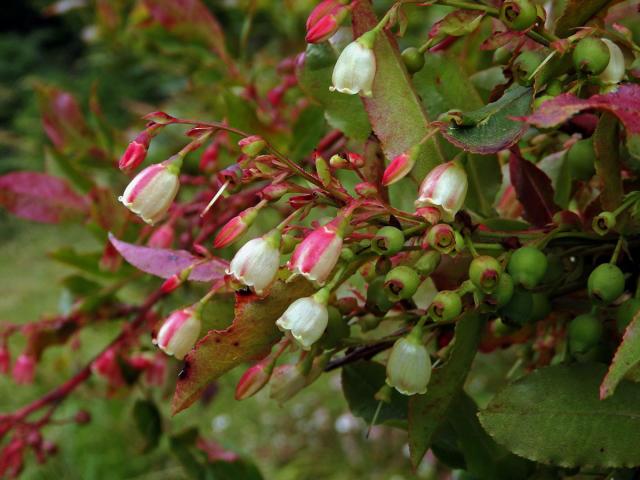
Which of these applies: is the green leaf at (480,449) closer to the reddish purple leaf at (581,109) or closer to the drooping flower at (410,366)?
the drooping flower at (410,366)

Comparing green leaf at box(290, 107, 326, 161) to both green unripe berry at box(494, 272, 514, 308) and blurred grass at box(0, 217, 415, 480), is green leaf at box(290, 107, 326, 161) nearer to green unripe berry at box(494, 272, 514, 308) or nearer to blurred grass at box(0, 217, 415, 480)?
green unripe berry at box(494, 272, 514, 308)

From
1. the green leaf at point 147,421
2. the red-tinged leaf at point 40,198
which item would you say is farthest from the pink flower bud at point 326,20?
the green leaf at point 147,421

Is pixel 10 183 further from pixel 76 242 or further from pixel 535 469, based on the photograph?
pixel 76 242

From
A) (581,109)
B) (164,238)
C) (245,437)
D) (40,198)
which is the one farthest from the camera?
(245,437)

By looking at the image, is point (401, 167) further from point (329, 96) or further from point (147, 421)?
point (147, 421)

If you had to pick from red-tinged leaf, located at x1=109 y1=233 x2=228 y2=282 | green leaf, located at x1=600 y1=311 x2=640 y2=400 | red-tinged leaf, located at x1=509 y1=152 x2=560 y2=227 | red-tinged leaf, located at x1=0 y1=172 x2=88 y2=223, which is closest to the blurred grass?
red-tinged leaf, located at x1=0 y1=172 x2=88 y2=223

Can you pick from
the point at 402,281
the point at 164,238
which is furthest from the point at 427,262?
the point at 164,238
